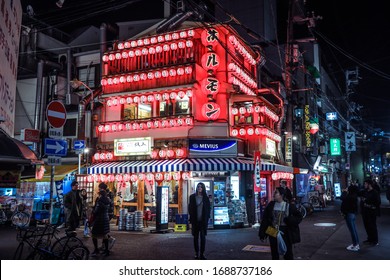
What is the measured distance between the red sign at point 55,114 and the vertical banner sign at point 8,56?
280 centimetres

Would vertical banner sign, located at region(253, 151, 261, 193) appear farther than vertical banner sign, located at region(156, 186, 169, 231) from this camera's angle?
Yes

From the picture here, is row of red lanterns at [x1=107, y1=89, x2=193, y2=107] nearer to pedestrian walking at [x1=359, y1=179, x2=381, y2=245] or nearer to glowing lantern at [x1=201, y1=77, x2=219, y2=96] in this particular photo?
glowing lantern at [x1=201, y1=77, x2=219, y2=96]

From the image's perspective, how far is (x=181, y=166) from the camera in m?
16.8

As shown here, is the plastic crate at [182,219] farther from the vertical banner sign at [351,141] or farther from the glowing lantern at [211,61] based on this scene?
the vertical banner sign at [351,141]

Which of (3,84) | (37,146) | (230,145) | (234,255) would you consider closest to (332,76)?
(230,145)

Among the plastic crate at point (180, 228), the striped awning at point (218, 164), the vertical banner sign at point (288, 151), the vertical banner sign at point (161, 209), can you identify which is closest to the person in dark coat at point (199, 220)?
the vertical banner sign at point (161, 209)

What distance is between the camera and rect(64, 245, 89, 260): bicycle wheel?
7.68 metres

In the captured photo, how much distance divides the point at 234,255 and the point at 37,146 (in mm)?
21524

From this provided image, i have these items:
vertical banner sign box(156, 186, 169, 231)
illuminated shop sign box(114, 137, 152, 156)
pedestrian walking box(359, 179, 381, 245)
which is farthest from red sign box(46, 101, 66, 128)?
pedestrian walking box(359, 179, 381, 245)

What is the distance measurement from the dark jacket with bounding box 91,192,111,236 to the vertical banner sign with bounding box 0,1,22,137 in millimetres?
4377

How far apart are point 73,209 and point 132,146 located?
6285 millimetres

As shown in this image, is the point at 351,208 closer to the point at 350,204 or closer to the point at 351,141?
the point at 350,204

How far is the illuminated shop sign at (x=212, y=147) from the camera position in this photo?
18000 millimetres
